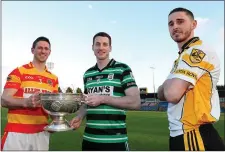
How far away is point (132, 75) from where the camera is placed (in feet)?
9.33

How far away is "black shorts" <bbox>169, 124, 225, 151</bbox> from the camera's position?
79.4 inches

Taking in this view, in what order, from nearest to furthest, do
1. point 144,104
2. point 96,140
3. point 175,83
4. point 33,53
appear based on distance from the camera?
point 175,83 → point 96,140 → point 33,53 → point 144,104

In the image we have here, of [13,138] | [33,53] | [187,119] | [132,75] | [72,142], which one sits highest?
[33,53]

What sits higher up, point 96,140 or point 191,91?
point 191,91

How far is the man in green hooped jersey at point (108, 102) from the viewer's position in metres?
2.69

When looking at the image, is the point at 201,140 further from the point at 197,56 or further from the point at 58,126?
the point at 58,126

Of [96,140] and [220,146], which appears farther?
[96,140]

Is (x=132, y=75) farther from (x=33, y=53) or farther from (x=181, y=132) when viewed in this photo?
(x=33, y=53)

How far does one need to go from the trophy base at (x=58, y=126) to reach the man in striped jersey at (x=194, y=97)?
41.4 inches

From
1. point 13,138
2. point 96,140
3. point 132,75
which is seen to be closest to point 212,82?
point 132,75

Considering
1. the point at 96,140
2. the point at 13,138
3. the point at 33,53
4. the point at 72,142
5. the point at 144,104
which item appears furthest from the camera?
the point at 144,104

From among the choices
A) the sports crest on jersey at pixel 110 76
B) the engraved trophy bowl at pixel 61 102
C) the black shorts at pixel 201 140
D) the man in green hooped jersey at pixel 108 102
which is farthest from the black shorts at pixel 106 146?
the black shorts at pixel 201 140

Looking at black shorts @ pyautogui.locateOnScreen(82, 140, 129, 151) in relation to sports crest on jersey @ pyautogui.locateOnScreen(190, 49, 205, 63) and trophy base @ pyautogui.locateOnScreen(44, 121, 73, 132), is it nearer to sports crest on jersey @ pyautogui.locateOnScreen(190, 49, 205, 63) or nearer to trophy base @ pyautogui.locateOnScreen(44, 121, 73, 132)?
trophy base @ pyautogui.locateOnScreen(44, 121, 73, 132)

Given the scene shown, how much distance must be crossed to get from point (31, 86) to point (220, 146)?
206 cm
